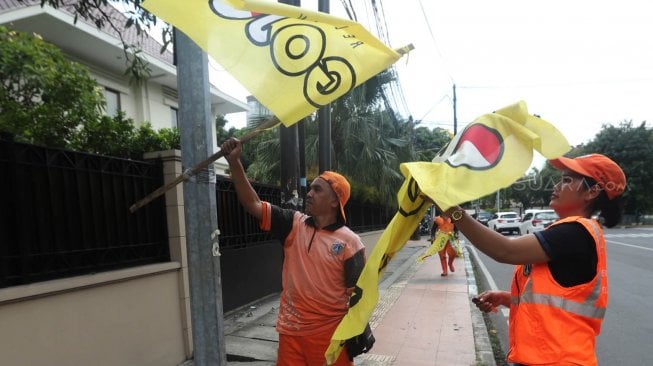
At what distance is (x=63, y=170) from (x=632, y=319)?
7.10 m

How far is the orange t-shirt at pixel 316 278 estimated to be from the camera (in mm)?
2449

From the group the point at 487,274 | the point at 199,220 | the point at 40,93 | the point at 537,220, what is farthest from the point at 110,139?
the point at 537,220

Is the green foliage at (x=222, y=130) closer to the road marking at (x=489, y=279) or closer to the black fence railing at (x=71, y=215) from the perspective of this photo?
the road marking at (x=489, y=279)

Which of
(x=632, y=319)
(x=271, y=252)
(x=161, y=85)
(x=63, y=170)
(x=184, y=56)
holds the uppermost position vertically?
(x=161, y=85)

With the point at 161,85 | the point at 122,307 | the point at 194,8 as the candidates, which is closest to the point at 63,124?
the point at 122,307

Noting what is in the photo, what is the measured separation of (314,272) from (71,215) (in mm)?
2168

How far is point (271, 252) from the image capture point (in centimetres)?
727

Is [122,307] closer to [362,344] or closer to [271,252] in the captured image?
[362,344]

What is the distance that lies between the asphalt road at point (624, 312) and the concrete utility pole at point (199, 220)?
4.28m

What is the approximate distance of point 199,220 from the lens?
2102mm

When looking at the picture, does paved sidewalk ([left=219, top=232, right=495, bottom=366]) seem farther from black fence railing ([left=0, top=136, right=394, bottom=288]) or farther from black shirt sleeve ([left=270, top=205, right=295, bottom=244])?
Answer: black shirt sleeve ([left=270, top=205, right=295, bottom=244])

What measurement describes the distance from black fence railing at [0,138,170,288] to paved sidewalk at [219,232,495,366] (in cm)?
150

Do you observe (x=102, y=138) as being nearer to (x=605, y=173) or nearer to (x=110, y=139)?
(x=110, y=139)

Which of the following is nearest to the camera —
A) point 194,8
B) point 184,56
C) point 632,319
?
point 194,8
